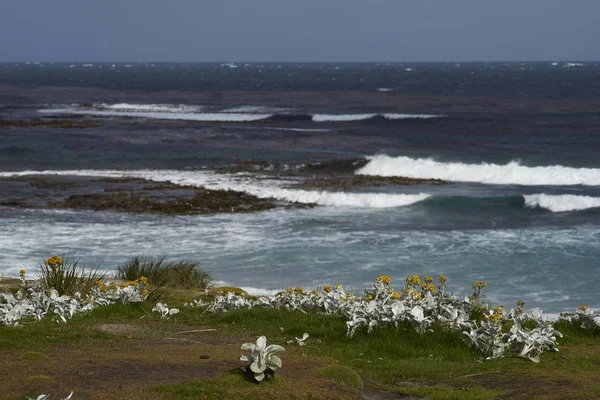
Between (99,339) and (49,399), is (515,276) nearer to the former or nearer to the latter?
(99,339)

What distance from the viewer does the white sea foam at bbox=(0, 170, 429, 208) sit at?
30688 mm

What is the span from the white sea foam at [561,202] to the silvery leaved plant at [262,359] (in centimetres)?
2440

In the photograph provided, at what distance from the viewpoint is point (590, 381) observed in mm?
7984

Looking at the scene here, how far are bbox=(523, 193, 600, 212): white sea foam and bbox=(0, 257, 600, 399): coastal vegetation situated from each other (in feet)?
64.5

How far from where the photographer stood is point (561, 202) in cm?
3044

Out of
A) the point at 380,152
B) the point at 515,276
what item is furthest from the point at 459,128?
the point at 515,276

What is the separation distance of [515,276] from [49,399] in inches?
583

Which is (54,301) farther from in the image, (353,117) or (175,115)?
(175,115)

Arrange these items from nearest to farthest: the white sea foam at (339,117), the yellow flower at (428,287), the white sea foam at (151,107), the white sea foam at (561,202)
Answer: the yellow flower at (428,287) < the white sea foam at (561,202) < the white sea foam at (339,117) < the white sea foam at (151,107)

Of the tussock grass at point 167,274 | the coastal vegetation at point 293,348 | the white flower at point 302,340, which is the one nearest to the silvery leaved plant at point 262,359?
the coastal vegetation at point 293,348

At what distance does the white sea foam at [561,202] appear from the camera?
1183 inches

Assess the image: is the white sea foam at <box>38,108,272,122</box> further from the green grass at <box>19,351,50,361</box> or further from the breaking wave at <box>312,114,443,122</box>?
the green grass at <box>19,351,50,361</box>

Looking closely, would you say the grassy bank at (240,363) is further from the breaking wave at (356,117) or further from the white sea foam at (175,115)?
the white sea foam at (175,115)

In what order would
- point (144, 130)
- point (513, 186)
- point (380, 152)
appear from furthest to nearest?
point (144, 130) < point (380, 152) < point (513, 186)
